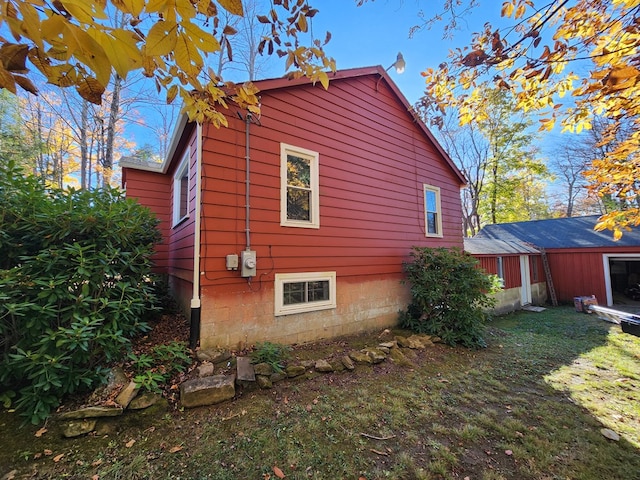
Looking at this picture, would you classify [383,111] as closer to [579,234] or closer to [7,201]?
[7,201]

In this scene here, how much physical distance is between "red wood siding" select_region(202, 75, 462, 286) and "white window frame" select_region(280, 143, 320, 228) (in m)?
0.09

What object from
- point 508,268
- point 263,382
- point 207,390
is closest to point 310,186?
point 263,382

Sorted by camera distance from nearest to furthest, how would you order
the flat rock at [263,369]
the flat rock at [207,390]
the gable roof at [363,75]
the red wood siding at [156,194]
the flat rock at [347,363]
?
1. the flat rock at [207,390]
2. the flat rock at [263,369]
3. the flat rock at [347,363]
4. the gable roof at [363,75]
5. the red wood siding at [156,194]

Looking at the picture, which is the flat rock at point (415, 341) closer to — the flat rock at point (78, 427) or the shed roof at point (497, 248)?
the flat rock at point (78, 427)

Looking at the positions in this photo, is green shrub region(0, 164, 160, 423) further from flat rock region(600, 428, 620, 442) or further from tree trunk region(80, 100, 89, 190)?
tree trunk region(80, 100, 89, 190)

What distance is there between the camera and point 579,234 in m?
12.6

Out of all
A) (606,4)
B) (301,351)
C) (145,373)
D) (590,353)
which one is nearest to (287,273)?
(301,351)

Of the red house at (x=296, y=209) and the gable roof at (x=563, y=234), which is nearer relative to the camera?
the red house at (x=296, y=209)

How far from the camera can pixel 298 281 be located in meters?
4.91

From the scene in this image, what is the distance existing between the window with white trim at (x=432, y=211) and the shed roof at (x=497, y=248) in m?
2.42

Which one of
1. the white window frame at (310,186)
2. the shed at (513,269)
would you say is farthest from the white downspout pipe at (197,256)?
the shed at (513,269)

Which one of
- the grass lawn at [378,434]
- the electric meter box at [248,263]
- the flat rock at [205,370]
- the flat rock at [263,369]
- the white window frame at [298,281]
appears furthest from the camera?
the white window frame at [298,281]

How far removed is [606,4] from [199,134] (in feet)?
16.5

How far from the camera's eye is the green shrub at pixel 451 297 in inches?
219
